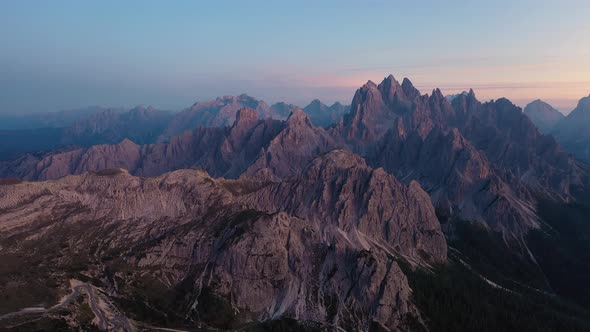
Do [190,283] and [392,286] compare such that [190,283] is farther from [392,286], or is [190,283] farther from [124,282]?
[392,286]

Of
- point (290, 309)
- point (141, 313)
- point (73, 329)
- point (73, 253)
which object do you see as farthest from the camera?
point (73, 253)

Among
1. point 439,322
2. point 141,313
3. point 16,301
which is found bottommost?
point 439,322

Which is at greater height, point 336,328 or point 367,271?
point 367,271

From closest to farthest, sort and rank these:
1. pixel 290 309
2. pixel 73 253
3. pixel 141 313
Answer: pixel 141 313
pixel 290 309
pixel 73 253

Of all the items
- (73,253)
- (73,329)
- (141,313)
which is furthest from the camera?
(73,253)

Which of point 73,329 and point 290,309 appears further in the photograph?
point 290,309

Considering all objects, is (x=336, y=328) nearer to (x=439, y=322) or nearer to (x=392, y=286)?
(x=392, y=286)

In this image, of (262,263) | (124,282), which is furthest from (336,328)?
(124,282)

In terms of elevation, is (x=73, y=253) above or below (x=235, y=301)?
above

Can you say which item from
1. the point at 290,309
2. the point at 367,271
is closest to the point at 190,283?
the point at 290,309

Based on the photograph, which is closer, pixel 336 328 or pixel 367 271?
pixel 336 328
